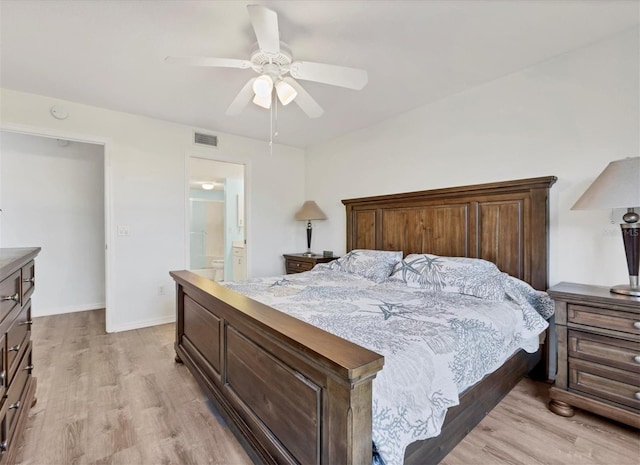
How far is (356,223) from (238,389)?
2.59 m

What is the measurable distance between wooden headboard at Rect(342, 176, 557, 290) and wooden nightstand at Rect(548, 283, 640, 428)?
1.71ft

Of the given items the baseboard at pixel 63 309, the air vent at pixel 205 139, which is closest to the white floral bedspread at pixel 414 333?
the air vent at pixel 205 139

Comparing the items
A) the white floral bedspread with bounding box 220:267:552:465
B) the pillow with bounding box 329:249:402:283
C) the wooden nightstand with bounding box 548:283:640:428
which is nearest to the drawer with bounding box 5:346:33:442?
the white floral bedspread with bounding box 220:267:552:465

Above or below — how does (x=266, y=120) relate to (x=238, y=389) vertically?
above

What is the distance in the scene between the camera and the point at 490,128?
2721 mm

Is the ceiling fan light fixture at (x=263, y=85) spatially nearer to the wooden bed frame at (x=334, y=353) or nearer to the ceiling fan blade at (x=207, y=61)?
the ceiling fan blade at (x=207, y=61)

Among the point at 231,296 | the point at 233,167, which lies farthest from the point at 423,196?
the point at 233,167

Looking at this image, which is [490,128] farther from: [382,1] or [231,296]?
[231,296]

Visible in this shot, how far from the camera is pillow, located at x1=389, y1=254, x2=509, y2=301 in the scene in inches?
83.3

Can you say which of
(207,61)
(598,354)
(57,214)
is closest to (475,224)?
(598,354)

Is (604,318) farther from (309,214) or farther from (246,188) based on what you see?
(246,188)

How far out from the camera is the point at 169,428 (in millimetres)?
1779

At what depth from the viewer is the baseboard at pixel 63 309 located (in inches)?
159

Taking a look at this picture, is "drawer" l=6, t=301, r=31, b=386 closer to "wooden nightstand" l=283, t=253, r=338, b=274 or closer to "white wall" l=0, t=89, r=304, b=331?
"white wall" l=0, t=89, r=304, b=331
